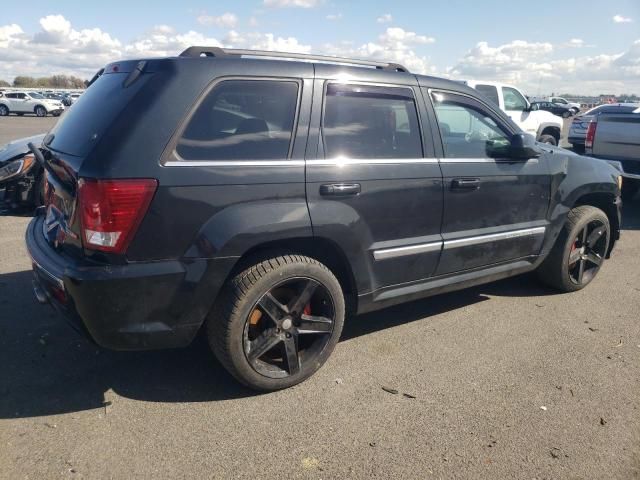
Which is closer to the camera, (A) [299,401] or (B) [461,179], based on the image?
(A) [299,401]

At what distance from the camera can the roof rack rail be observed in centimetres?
305

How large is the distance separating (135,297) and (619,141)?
8285 mm

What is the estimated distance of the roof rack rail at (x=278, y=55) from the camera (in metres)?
3.05

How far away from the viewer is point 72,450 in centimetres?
261

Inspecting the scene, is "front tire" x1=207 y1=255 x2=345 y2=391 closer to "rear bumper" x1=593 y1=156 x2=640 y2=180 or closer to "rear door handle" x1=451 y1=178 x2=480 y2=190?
"rear door handle" x1=451 y1=178 x2=480 y2=190

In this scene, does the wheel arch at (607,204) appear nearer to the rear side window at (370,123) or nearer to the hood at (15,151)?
the rear side window at (370,123)

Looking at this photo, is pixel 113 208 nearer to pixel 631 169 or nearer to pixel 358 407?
pixel 358 407

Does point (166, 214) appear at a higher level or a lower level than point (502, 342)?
higher

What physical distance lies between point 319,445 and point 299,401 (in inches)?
17.0

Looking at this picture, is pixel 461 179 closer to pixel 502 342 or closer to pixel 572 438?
pixel 502 342

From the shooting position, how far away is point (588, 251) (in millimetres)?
5023

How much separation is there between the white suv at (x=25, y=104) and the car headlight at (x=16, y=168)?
3406cm

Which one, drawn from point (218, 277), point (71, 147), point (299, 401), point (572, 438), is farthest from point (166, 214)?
point (572, 438)

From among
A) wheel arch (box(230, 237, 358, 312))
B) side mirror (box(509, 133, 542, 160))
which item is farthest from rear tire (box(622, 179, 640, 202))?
wheel arch (box(230, 237, 358, 312))
